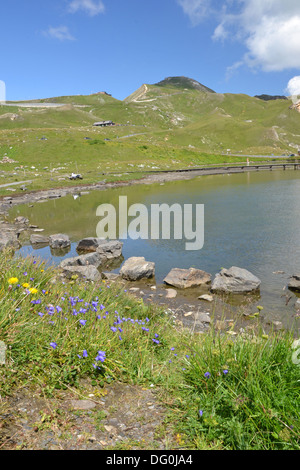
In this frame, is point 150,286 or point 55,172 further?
point 55,172

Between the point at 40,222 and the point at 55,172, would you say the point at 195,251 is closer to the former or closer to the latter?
Answer: the point at 40,222

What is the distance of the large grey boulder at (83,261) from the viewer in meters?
17.4

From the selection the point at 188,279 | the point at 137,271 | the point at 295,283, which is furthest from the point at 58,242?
the point at 295,283

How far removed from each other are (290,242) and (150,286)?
11.5m

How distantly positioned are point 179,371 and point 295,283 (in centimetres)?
1075

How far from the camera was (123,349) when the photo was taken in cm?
578

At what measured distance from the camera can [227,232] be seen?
991 inches

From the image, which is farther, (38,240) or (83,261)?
(38,240)

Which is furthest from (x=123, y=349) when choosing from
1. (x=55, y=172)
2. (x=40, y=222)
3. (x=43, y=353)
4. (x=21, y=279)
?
(x=55, y=172)

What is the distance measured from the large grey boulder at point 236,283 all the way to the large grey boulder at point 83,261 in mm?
7475

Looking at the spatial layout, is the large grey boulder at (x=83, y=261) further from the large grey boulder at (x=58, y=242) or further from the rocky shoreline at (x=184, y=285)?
the large grey boulder at (x=58, y=242)

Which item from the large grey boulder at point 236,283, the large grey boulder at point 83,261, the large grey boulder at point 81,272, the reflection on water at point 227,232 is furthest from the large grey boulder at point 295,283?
the large grey boulder at point 83,261

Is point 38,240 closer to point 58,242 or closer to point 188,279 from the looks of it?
point 58,242

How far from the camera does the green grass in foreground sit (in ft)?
12.6
